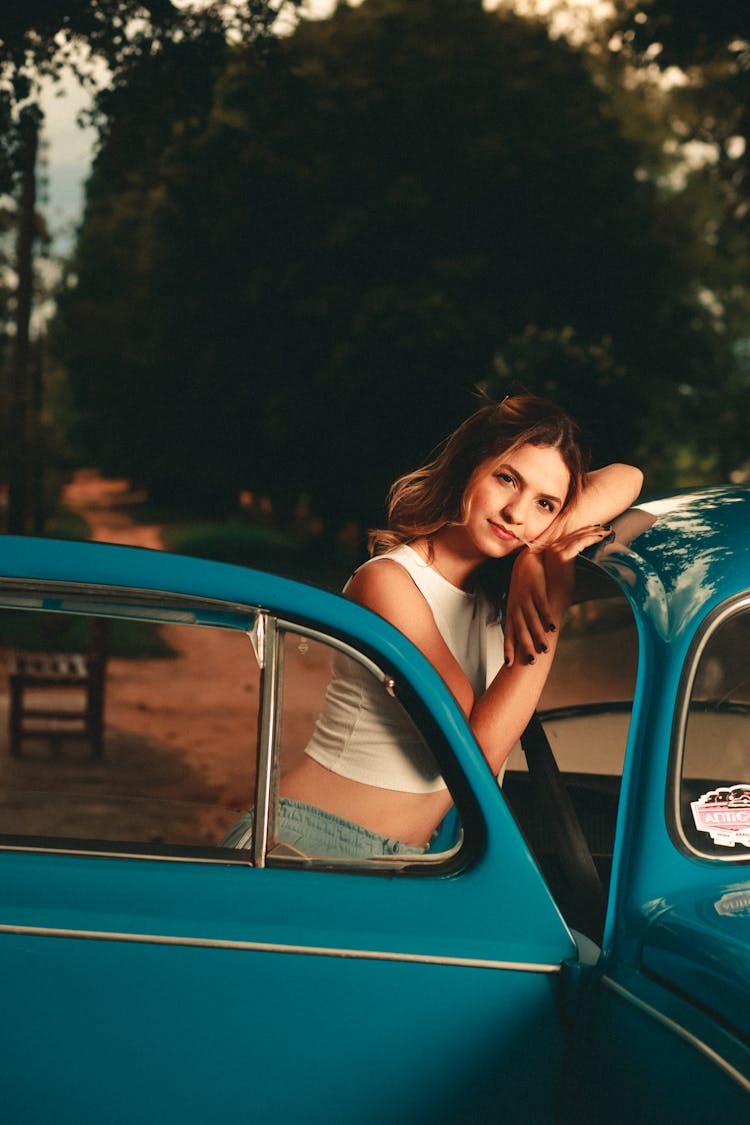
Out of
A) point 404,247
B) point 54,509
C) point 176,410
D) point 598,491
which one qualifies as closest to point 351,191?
point 404,247

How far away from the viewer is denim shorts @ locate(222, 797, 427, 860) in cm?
208

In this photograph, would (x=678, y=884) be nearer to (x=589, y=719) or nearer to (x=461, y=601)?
(x=461, y=601)

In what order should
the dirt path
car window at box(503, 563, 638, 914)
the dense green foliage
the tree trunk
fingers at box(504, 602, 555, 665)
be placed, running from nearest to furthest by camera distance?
1. fingers at box(504, 602, 555, 665)
2. car window at box(503, 563, 638, 914)
3. the dirt path
4. the tree trunk
5. the dense green foliage

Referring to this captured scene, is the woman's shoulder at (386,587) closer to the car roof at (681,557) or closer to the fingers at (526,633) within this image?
the fingers at (526,633)

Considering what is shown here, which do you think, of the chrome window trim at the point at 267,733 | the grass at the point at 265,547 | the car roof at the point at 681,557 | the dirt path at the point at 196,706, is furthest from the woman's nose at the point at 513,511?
the grass at the point at 265,547

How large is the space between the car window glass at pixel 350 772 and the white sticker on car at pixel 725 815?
0.41m

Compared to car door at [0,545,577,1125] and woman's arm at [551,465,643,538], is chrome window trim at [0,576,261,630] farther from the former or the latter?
woman's arm at [551,465,643,538]

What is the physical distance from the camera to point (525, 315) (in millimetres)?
21469

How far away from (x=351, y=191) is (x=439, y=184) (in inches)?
61.2

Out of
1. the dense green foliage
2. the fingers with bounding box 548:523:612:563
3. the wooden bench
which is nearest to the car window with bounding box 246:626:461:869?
the fingers with bounding box 548:523:612:563

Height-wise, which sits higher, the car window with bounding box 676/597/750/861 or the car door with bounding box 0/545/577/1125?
the car window with bounding box 676/597/750/861

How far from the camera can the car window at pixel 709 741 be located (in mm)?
2055

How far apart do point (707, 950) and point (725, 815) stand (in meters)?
0.29

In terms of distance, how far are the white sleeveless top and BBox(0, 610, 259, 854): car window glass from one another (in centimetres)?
20
